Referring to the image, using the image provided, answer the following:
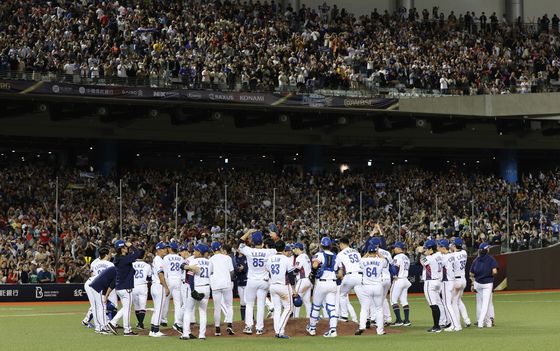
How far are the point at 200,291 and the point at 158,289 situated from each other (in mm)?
1641

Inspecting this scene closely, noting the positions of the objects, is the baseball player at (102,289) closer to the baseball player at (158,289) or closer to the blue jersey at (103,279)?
the blue jersey at (103,279)

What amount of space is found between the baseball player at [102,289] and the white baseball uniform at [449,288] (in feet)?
23.0

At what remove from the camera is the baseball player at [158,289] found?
2140 centimetres

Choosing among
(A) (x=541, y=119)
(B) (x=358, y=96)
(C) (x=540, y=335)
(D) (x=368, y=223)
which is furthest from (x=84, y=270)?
(A) (x=541, y=119)

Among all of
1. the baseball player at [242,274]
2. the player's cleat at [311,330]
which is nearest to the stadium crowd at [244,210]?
the baseball player at [242,274]

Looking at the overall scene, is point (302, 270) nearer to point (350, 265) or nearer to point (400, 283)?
point (350, 265)

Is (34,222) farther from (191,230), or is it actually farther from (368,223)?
(368,223)

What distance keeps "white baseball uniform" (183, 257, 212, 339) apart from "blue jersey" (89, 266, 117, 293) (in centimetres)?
172

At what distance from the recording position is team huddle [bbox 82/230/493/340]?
20.4 m

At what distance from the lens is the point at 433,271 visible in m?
22.1

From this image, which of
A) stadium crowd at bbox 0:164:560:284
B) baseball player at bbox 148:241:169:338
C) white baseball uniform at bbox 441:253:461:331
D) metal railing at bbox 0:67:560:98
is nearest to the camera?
baseball player at bbox 148:241:169:338

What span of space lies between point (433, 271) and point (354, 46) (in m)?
30.9

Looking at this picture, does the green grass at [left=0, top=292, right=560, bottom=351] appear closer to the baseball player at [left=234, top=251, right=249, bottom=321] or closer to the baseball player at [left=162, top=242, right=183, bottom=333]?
the baseball player at [left=162, top=242, right=183, bottom=333]

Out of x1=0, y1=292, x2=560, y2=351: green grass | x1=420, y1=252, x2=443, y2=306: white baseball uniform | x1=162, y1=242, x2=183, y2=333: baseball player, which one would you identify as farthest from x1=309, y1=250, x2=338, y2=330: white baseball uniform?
x1=162, y1=242, x2=183, y2=333: baseball player
